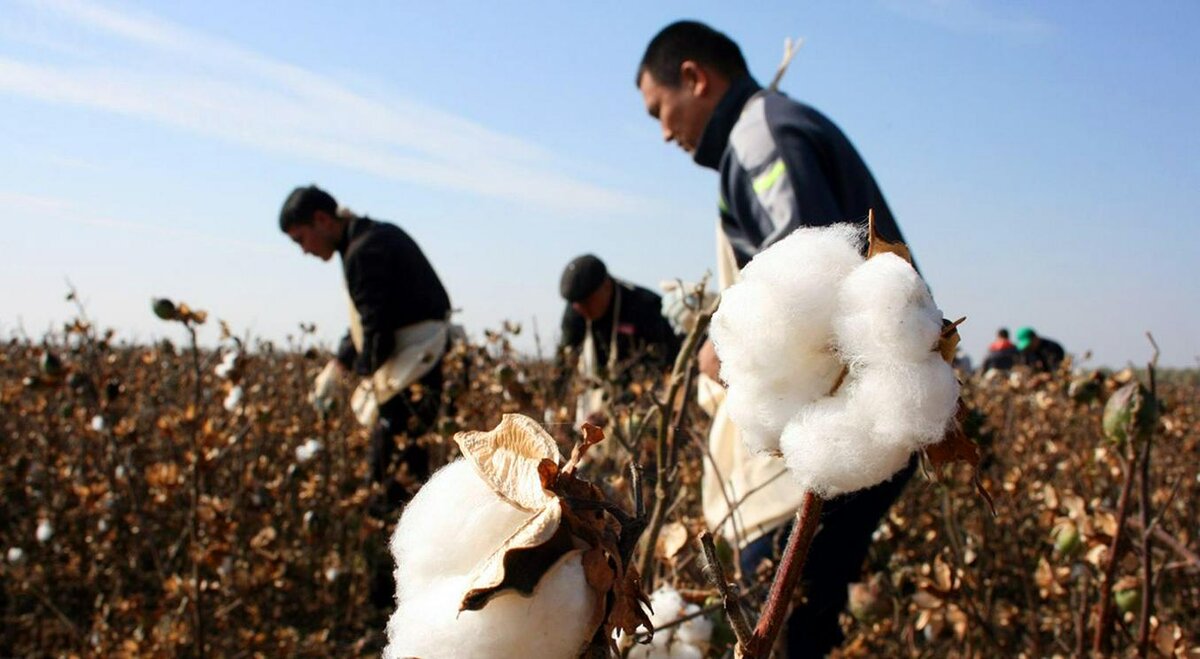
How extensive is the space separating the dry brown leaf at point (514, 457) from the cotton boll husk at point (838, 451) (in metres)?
0.11

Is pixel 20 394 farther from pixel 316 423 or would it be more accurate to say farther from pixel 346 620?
pixel 346 620

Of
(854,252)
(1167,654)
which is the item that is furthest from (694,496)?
(854,252)

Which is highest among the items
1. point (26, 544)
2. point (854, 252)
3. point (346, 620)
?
point (854, 252)

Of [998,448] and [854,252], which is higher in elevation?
[854,252]

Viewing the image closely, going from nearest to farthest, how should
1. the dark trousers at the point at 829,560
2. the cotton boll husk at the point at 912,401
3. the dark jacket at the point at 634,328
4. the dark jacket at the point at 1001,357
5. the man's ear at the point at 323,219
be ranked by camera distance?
the cotton boll husk at the point at 912,401
the dark trousers at the point at 829,560
the man's ear at the point at 323,219
the dark jacket at the point at 634,328
the dark jacket at the point at 1001,357

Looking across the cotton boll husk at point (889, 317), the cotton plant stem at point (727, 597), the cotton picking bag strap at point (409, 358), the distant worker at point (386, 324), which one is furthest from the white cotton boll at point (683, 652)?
the cotton picking bag strap at point (409, 358)

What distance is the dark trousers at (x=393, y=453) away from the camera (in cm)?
347

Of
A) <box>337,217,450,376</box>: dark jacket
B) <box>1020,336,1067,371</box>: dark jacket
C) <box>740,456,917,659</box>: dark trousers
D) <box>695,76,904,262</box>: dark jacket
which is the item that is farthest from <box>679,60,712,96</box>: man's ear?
<box>1020,336,1067,371</box>: dark jacket

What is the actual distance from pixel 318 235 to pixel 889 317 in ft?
11.5

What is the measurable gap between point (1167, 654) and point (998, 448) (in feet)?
9.87

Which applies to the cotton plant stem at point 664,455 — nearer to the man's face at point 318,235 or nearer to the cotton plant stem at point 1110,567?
the cotton plant stem at point 1110,567

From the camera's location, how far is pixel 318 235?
3.68 metres

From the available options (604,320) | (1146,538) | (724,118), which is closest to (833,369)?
(1146,538)

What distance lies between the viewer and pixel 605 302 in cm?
378
